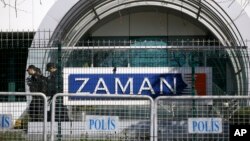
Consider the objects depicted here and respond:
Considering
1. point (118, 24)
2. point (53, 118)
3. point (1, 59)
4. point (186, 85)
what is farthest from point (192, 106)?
point (118, 24)

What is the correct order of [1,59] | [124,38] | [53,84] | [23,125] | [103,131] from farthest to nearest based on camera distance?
1. [124,38]
2. [1,59]
3. [53,84]
4. [23,125]
5. [103,131]

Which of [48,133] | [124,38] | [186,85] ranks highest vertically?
[124,38]

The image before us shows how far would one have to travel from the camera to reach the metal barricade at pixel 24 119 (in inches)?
377

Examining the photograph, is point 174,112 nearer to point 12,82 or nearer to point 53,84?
point 53,84

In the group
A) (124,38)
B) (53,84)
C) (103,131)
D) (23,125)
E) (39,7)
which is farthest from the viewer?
(124,38)

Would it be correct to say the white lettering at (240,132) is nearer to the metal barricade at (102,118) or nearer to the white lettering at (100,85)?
the metal barricade at (102,118)

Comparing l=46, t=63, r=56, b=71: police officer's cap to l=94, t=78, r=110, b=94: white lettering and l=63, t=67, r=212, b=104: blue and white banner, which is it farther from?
l=94, t=78, r=110, b=94: white lettering

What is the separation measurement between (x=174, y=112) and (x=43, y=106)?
2.18 meters

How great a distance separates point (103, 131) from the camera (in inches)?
361

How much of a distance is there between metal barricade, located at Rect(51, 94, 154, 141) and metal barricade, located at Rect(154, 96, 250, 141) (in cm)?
24

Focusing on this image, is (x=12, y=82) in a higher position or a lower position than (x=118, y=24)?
lower

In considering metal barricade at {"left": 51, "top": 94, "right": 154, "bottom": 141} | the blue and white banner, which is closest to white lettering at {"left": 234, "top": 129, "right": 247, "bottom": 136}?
metal barricade at {"left": 51, "top": 94, "right": 154, "bottom": 141}

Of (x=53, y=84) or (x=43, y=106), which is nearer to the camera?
(x=43, y=106)

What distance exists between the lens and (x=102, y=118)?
9.26m
